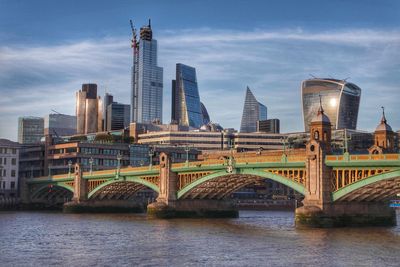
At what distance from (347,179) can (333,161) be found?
8.54 ft

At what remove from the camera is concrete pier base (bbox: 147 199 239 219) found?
10456 centimetres

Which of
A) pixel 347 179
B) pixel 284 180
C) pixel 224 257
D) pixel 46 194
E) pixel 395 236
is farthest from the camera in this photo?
pixel 46 194

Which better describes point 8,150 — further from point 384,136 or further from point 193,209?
point 384,136

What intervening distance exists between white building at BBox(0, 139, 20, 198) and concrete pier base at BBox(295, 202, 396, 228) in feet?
A: 348

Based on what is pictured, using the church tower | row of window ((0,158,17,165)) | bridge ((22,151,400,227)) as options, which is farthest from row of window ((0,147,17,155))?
the church tower

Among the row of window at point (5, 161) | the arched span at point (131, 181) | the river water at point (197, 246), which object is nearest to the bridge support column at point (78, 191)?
the arched span at point (131, 181)

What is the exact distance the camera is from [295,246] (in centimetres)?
6119

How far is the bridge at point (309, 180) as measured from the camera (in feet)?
248

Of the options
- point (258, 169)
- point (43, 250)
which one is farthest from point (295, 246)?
point (258, 169)

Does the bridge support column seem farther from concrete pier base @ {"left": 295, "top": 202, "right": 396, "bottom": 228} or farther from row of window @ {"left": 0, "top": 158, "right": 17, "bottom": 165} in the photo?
concrete pier base @ {"left": 295, "top": 202, "right": 396, "bottom": 228}

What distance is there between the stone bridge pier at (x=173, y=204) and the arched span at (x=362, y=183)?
33.6m

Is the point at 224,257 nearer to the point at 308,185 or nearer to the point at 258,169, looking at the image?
the point at 308,185

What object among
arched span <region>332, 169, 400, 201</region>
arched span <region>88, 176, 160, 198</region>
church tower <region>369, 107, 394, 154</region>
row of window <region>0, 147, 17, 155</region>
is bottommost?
arched span <region>332, 169, 400, 201</region>

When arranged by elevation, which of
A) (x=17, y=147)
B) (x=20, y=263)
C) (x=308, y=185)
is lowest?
(x=20, y=263)
